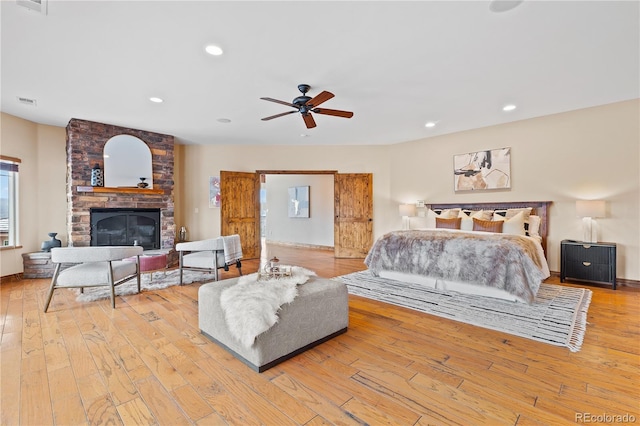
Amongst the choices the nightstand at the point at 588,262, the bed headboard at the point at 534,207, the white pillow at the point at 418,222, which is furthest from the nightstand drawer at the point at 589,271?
the white pillow at the point at 418,222

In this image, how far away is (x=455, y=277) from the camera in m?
3.80

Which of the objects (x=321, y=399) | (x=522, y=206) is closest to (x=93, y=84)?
(x=321, y=399)

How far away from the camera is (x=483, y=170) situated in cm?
559

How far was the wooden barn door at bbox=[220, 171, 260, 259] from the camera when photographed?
22.0 ft

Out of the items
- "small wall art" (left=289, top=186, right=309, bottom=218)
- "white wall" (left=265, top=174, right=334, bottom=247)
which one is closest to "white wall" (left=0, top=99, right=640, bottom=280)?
"white wall" (left=265, top=174, right=334, bottom=247)

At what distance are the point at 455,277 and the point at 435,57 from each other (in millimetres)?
2607

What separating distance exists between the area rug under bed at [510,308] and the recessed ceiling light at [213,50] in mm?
3157

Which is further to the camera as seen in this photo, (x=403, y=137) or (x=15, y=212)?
(x=403, y=137)

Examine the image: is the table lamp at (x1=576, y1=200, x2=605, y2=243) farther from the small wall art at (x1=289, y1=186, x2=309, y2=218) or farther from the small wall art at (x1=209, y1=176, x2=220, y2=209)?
the small wall art at (x1=209, y1=176, x2=220, y2=209)

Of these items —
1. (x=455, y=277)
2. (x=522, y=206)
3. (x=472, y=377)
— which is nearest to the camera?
(x=472, y=377)

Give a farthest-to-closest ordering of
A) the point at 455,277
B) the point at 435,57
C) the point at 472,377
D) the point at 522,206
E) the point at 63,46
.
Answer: the point at 522,206
the point at 455,277
the point at 435,57
the point at 63,46
the point at 472,377

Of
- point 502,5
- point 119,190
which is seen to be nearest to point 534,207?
point 502,5

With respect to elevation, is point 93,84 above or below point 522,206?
above

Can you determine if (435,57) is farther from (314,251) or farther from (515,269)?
(314,251)
